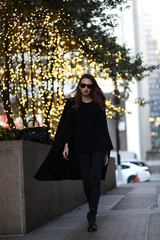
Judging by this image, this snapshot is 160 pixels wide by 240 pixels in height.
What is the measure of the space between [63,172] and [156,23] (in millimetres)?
171106

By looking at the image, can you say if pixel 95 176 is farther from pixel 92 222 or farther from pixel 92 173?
pixel 92 222

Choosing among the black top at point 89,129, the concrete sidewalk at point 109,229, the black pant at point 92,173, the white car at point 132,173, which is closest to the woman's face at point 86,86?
the black top at point 89,129

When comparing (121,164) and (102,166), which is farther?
(121,164)

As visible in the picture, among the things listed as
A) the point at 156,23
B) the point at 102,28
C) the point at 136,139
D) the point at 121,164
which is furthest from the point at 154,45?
the point at 102,28

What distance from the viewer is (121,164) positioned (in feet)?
114

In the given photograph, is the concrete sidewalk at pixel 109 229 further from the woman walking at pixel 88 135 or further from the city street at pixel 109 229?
the woman walking at pixel 88 135

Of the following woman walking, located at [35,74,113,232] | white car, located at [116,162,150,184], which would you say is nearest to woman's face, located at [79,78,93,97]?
woman walking, located at [35,74,113,232]

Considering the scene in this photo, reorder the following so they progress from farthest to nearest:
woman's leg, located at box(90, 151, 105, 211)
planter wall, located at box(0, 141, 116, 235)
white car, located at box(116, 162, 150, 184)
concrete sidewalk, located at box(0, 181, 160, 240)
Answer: white car, located at box(116, 162, 150, 184) < planter wall, located at box(0, 141, 116, 235) < woman's leg, located at box(90, 151, 105, 211) < concrete sidewalk, located at box(0, 181, 160, 240)

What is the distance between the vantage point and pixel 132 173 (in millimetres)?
34719

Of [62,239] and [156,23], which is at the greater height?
[156,23]

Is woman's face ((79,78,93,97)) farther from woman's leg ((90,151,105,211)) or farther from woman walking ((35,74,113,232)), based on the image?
woman's leg ((90,151,105,211))

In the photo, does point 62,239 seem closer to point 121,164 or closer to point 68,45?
point 68,45

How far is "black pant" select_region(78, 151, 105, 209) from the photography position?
7.00m

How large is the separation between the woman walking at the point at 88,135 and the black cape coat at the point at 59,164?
12 millimetres
